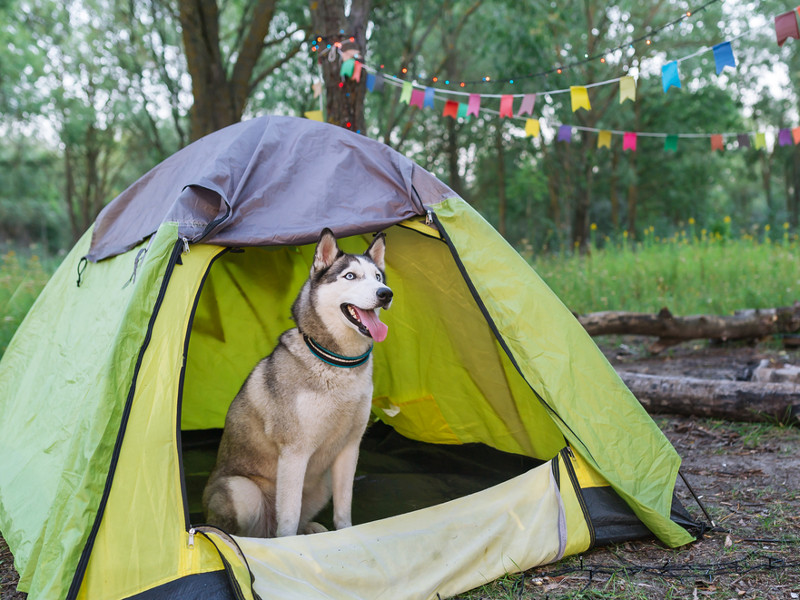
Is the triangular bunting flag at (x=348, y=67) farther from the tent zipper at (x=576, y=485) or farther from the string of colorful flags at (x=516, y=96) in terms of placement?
the tent zipper at (x=576, y=485)

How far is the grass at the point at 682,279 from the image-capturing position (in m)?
7.61

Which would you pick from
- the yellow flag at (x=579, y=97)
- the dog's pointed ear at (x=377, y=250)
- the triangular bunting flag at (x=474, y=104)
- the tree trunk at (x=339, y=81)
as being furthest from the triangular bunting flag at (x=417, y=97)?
the dog's pointed ear at (x=377, y=250)

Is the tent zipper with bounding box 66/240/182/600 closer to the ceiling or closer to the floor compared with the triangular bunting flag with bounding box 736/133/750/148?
closer to the floor

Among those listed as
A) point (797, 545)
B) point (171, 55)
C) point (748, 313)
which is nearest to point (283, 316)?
point (797, 545)

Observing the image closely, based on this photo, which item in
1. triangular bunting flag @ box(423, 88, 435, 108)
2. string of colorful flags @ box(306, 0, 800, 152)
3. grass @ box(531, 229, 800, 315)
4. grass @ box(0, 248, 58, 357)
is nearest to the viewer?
string of colorful flags @ box(306, 0, 800, 152)

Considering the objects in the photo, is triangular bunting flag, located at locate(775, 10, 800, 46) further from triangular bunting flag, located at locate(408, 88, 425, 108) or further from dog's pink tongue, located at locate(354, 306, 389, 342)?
dog's pink tongue, located at locate(354, 306, 389, 342)

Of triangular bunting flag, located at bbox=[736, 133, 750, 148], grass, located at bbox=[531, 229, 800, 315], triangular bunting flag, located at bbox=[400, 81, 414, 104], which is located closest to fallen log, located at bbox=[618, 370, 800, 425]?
triangular bunting flag, located at bbox=[736, 133, 750, 148]

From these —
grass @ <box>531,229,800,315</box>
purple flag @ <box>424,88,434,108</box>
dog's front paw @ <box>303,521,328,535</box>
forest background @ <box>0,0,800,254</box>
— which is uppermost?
forest background @ <box>0,0,800,254</box>

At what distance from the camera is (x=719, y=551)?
282 centimetres

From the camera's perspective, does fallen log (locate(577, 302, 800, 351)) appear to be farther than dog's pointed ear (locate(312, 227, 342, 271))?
Yes

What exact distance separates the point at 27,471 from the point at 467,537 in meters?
2.08

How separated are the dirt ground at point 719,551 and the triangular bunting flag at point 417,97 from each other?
317cm

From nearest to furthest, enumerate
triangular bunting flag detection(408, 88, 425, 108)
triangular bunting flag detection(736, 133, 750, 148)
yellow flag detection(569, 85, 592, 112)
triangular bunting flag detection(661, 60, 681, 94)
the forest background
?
triangular bunting flag detection(661, 60, 681, 94) → yellow flag detection(569, 85, 592, 112) → triangular bunting flag detection(408, 88, 425, 108) → triangular bunting flag detection(736, 133, 750, 148) → the forest background

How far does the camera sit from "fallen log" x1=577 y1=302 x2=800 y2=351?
21.1 ft
